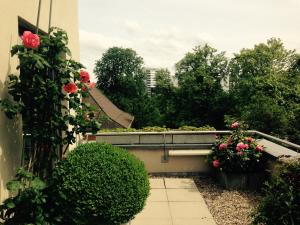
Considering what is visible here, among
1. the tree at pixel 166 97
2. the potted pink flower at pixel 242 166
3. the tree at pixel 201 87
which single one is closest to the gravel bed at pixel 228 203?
the potted pink flower at pixel 242 166

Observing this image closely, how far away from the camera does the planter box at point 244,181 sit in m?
6.30

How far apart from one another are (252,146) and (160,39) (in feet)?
195

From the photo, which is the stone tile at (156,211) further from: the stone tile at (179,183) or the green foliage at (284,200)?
the green foliage at (284,200)

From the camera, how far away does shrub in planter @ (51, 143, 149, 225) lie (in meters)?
3.69

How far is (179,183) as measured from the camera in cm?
676

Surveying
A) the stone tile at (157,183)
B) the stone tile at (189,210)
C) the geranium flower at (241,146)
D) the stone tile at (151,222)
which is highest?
the geranium flower at (241,146)

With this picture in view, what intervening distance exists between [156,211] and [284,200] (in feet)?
7.07

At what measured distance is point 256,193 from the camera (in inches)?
240

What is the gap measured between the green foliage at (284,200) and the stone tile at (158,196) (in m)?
2.05

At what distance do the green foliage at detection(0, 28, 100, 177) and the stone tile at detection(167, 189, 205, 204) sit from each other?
263 centimetres

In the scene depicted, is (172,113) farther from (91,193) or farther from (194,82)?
(91,193)

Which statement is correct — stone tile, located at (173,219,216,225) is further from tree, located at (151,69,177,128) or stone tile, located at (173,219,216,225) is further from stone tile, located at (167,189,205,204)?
tree, located at (151,69,177,128)

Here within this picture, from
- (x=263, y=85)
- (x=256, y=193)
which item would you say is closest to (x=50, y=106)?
(x=256, y=193)

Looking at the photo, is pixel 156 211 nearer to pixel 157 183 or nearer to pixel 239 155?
pixel 157 183
